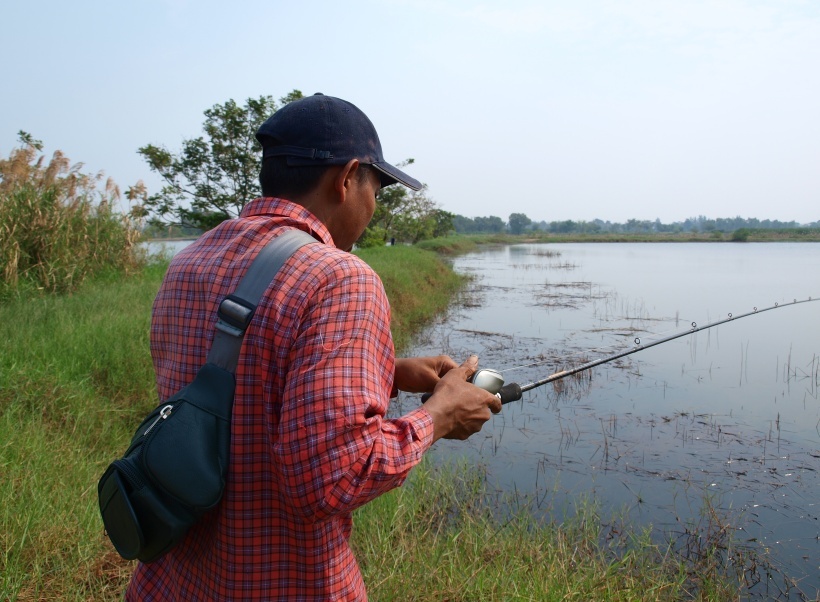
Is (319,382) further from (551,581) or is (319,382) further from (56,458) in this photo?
(56,458)

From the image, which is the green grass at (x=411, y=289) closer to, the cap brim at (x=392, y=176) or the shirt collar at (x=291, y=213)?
the cap brim at (x=392, y=176)

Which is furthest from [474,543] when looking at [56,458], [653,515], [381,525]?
[56,458]

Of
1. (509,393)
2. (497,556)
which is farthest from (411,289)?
(509,393)

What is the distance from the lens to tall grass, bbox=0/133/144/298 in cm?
707

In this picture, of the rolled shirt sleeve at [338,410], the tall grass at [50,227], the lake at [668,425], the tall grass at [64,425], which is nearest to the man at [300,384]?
the rolled shirt sleeve at [338,410]

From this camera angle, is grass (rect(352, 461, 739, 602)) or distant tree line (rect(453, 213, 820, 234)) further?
distant tree line (rect(453, 213, 820, 234))

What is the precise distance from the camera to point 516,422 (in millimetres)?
6594

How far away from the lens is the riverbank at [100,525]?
2.65 m

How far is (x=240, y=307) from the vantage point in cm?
105

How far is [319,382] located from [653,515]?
4299 mm

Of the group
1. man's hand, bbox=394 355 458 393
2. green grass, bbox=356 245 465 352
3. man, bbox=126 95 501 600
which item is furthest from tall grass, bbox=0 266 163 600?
green grass, bbox=356 245 465 352

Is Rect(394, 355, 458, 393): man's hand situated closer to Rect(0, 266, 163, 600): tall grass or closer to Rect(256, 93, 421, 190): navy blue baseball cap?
Rect(256, 93, 421, 190): navy blue baseball cap

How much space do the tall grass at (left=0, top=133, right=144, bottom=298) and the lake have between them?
4.20 metres

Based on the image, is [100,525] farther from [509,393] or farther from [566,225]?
[566,225]
